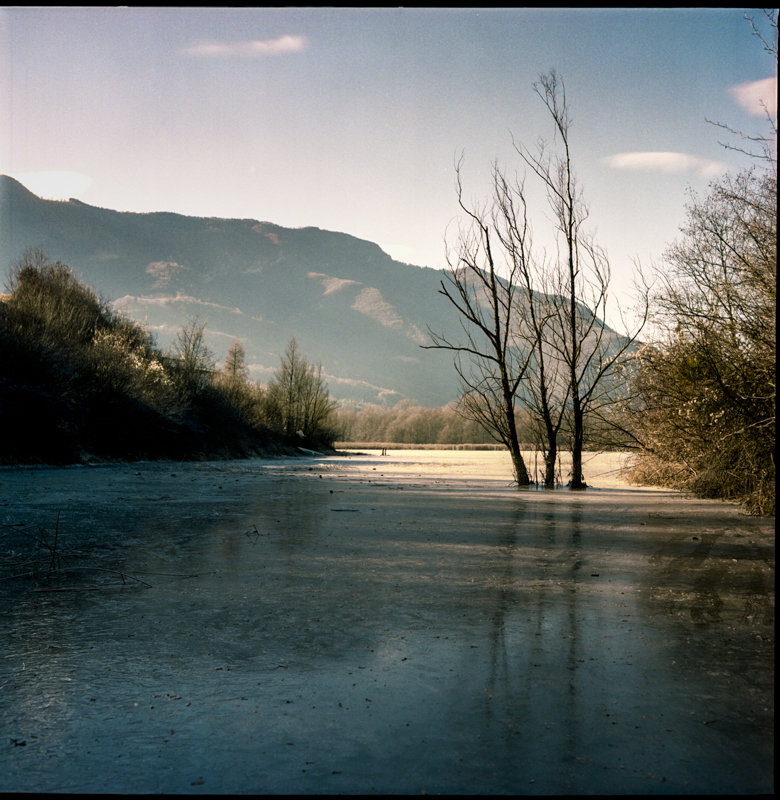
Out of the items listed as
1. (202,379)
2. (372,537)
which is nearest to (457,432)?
(202,379)

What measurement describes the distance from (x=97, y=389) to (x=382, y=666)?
20.8 m

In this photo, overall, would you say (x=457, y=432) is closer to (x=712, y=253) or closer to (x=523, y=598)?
(x=712, y=253)

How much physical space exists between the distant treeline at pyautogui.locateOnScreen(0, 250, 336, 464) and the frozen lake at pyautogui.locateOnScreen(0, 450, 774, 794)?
38.0 ft

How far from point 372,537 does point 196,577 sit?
7.98 feet

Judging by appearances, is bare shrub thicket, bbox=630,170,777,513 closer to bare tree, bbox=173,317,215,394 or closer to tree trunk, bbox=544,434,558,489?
tree trunk, bbox=544,434,558,489

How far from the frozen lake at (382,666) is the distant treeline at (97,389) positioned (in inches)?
456

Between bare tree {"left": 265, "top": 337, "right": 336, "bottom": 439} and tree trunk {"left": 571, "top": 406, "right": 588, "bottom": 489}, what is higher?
bare tree {"left": 265, "top": 337, "right": 336, "bottom": 439}

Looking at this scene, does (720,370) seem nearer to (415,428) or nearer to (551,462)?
(551,462)

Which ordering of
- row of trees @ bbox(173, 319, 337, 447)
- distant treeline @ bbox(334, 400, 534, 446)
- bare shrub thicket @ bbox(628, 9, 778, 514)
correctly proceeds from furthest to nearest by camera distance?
distant treeline @ bbox(334, 400, 534, 446), row of trees @ bbox(173, 319, 337, 447), bare shrub thicket @ bbox(628, 9, 778, 514)

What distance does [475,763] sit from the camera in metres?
2.09

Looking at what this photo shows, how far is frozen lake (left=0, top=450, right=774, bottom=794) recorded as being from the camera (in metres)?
2.06

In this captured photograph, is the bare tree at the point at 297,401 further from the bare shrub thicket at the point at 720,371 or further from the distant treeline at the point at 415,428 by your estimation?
the distant treeline at the point at 415,428

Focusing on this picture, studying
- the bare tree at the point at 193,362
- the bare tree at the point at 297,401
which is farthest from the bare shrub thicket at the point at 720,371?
the bare tree at the point at 297,401

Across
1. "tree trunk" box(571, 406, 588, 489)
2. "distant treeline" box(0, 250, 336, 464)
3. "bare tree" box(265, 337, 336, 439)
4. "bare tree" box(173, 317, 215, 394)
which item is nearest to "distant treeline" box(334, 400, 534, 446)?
"bare tree" box(265, 337, 336, 439)
